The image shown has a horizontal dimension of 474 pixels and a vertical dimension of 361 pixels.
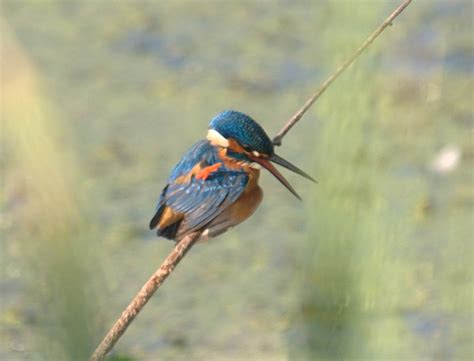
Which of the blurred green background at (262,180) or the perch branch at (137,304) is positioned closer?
the blurred green background at (262,180)

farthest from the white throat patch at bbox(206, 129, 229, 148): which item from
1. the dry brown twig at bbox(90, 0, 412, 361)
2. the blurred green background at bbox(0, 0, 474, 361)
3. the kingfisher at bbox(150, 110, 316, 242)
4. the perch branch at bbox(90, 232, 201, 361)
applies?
the perch branch at bbox(90, 232, 201, 361)

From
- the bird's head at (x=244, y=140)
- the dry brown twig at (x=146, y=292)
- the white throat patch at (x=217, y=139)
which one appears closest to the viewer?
the dry brown twig at (x=146, y=292)

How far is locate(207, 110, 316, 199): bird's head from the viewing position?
1.66m

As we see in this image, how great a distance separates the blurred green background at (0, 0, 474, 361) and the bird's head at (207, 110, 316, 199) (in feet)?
0.65

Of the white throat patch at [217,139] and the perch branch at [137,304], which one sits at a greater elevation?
the perch branch at [137,304]

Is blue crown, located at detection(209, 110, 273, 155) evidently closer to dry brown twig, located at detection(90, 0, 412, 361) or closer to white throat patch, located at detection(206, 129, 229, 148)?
white throat patch, located at detection(206, 129, 229, 148)

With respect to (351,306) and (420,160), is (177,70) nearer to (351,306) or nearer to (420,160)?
(420,160)

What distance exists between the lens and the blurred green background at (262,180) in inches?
15.7

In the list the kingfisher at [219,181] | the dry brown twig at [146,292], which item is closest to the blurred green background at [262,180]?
the dry brown twig at [146,292]

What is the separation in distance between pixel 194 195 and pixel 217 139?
0.34ft

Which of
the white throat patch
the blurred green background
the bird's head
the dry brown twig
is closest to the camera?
the blurred green background

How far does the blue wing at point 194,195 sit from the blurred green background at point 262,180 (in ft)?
0.71

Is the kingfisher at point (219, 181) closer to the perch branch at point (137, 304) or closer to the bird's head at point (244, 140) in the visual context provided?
the bird's head at point (244, 140)

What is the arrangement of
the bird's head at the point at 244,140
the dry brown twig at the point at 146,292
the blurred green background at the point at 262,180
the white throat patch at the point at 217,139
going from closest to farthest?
the blurred green background at the point at 262,180
the dry brown twig at the point at 146,292
the bird's head at the point at 244,140
the white throat patch at the point at 217,139
